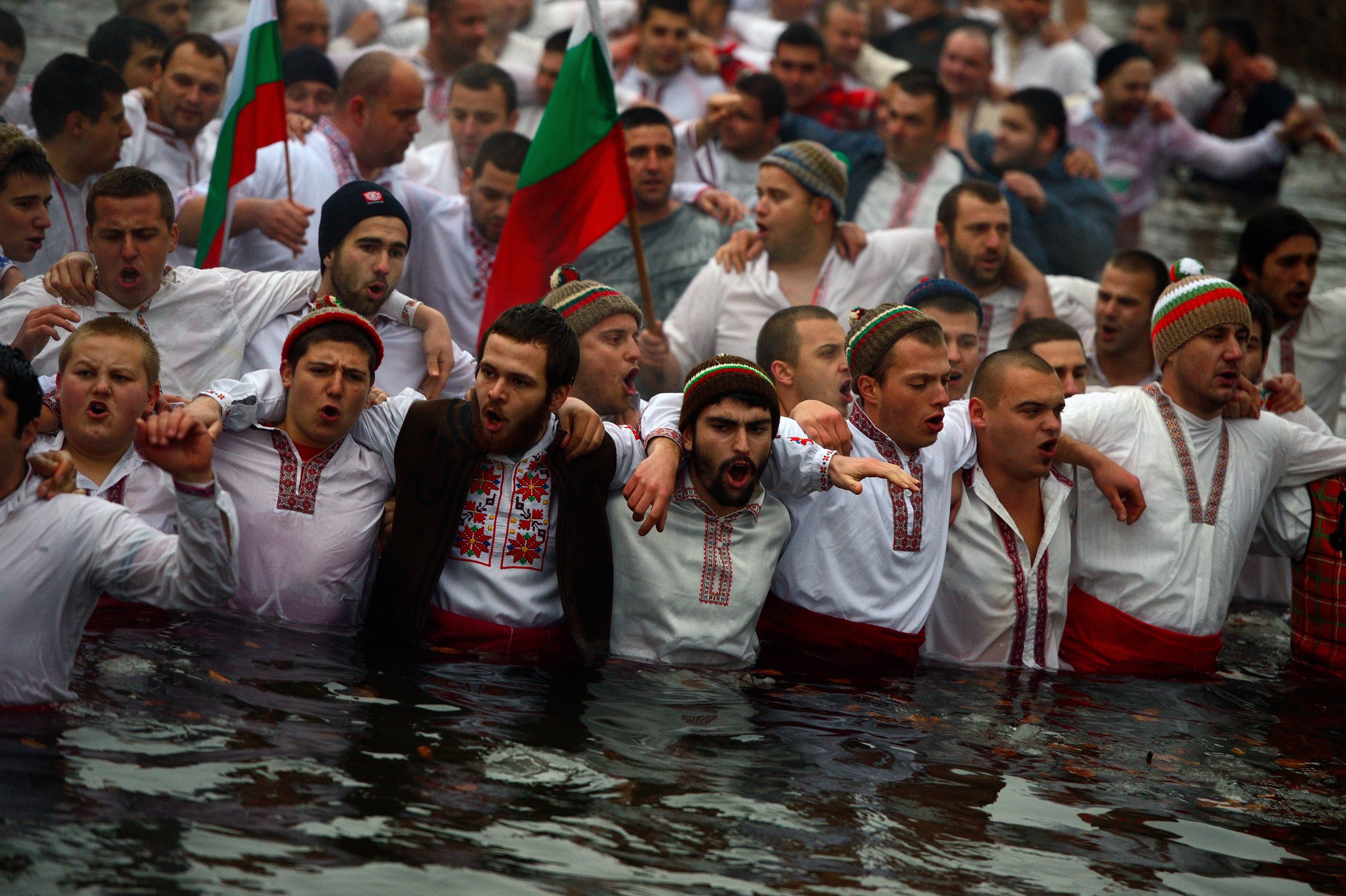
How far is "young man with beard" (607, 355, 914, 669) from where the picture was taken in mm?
5180

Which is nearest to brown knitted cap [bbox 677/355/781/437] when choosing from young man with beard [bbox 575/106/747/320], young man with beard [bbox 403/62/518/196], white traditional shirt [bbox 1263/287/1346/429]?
young man with beard [bbox 575/106/747/320]

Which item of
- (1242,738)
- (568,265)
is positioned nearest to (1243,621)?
(1242,738)

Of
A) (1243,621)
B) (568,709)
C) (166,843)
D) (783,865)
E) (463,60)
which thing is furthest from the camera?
(463,60)

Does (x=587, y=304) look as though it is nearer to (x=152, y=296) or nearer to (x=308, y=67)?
(x=152, y=296)

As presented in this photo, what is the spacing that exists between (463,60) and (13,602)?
7.15m

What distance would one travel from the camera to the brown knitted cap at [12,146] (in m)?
5.71

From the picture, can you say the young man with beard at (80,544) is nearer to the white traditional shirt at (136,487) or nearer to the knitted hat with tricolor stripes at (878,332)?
the white traditional shirt at (136,487)

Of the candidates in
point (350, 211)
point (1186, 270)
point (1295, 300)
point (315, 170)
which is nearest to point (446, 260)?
point (315, 170)

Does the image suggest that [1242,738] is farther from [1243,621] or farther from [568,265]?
[568,265]

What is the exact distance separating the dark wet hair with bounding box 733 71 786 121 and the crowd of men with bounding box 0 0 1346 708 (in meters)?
0.75

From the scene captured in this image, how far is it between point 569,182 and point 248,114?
148 centimetres

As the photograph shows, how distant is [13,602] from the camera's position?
399 centimetres

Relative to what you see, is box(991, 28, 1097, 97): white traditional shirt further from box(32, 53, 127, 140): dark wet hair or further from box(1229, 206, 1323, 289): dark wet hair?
box(32, 53, 127, 140): dark wet hair

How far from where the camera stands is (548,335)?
16.4 ft
